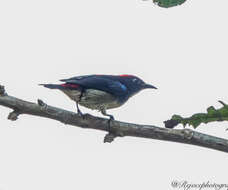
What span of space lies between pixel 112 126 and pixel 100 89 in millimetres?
2798

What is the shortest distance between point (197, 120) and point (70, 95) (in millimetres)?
3629

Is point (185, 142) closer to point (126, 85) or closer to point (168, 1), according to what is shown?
point (168, 1)

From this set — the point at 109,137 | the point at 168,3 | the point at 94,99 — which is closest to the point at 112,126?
the point at 109,137

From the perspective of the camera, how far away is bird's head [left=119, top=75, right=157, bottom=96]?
6219 millimetres

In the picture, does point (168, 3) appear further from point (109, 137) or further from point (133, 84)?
point (133, 84)

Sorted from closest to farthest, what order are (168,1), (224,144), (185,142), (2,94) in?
(168,1), (224,144), (185,142), (2,94)

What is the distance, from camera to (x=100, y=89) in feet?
18.2

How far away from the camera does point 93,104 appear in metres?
5.54

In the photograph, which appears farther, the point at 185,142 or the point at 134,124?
the point at 134,124

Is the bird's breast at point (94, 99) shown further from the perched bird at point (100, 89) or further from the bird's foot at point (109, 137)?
the bird's foot at point (109, 137)

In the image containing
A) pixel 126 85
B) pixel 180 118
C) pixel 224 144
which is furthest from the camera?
pixel 126 85

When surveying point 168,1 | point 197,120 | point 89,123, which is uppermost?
point 168,1

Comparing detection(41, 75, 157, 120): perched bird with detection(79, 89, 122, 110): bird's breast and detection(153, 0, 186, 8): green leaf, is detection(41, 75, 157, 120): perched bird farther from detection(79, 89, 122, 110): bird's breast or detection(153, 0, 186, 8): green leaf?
detection(153, 0, 186, 8): green leaf

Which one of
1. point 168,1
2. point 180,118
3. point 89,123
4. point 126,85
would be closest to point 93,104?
point 126,85
